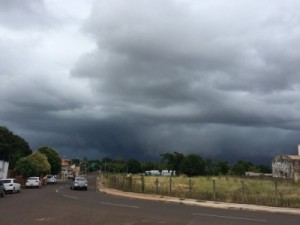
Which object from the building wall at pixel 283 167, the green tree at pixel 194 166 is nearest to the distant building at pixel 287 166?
the building wall at pixel 283 167

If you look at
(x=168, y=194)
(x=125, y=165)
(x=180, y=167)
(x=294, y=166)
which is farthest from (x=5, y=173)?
(x=125, y=165)

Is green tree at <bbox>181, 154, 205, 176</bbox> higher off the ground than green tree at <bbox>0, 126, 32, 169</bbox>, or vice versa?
green tree at <bbox>0, 126, 32, 169</bbox>

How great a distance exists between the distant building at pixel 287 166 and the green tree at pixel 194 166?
32187 millimetres

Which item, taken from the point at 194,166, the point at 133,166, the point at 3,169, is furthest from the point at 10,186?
the point at 133,166

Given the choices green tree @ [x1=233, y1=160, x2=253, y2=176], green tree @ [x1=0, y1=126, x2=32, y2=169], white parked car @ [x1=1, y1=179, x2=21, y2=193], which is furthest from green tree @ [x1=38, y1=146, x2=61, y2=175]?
white parked car @ [x1=1, y1=179, x2=21, y2=193]

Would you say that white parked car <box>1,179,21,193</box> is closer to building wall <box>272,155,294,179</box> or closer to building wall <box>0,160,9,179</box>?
building wall <box>0,160,9,179</box>

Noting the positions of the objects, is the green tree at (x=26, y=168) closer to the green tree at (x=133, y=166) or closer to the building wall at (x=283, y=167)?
the building wall at (x=283, y=167)

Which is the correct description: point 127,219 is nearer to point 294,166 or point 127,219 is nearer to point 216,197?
point 216,197

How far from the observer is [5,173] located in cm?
6588

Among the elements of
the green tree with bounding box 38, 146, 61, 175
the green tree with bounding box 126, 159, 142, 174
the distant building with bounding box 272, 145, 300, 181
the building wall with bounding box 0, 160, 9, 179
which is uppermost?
the green tree with bounding box 126, 159, 142, 174

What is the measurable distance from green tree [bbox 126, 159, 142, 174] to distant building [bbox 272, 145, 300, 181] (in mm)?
77865

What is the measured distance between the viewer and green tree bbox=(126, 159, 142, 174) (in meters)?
171

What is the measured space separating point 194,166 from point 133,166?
45.5 meters

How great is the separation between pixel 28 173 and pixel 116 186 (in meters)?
22.3
